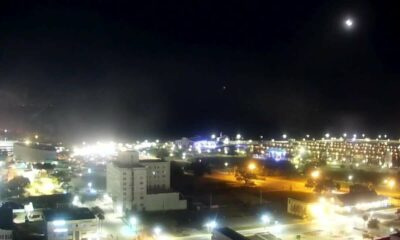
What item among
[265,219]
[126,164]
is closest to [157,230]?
[265,219]

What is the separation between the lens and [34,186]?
33.3 ft

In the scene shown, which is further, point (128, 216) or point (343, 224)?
point (128, 216)

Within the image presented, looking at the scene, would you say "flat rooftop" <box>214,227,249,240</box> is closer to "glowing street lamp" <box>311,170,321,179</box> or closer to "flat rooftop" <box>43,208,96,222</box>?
"flat rooftop" <box>43,208,96,222</box>

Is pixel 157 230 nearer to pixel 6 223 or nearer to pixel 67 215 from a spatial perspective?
pixel 67 215

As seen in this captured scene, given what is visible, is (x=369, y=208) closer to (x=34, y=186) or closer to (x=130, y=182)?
(x=130, y=182)

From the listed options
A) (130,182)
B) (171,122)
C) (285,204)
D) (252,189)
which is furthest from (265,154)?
(171,122)

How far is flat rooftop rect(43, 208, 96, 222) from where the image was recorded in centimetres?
656

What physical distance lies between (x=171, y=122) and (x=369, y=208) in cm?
2680

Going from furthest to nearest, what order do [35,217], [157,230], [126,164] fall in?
[126,164], [35,217], [157,230]

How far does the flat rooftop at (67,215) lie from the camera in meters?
Result: 6.56

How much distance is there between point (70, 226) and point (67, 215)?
208 mm

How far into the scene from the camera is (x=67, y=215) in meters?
6.67

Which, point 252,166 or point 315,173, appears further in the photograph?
point 252,166

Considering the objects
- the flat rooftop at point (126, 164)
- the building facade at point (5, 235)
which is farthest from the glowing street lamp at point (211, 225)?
the building facade at point (5, 235)
